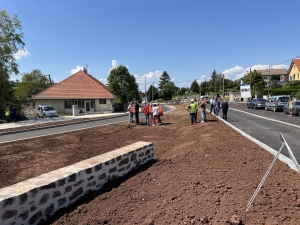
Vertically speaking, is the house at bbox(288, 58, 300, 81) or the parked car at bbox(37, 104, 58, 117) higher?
the house at bbox(288, 58, 300, 81)

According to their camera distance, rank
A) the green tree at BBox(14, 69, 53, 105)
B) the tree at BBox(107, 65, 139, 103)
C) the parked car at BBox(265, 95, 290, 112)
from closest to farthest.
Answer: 1. the parked car at BBox(265, 95, 290, 112)
2. the green tree at BBox(14, 69, 53, 105)
3. the tree at BBox(107, 65, 139, 103)

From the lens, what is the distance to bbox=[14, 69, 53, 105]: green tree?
44.4m

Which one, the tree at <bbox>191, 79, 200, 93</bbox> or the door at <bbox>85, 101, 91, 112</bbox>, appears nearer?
the door at <bbox>85, 101, 91, 112</bbox>

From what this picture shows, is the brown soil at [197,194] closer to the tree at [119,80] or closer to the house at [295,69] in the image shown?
the tree at [119,80]

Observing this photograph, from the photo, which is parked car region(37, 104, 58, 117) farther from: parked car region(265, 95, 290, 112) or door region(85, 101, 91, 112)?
parked car region(265, 95, 290, 112)

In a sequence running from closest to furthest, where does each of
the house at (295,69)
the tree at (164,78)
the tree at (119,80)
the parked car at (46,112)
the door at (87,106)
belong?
the parked car at (46,112), the door at (87,106), the tree at (119,80), the house at (295,69), the tree at (164,78)

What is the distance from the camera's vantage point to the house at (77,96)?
3497cm

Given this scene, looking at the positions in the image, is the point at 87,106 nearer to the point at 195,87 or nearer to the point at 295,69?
the point at 295,69

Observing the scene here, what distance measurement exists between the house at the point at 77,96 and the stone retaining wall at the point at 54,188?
32997 millimetres

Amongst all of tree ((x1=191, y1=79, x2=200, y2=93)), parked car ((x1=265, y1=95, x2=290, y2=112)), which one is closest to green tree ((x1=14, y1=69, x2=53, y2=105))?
parked car ((x1=265, y1=95, x2=290, y2=112))

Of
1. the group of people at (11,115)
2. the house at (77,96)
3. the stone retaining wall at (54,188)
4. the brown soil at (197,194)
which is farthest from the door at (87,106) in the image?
the stone retaining wall at (54,188)

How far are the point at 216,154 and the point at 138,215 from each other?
139 inches

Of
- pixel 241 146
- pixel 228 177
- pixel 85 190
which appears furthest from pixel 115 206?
pixel 241 146

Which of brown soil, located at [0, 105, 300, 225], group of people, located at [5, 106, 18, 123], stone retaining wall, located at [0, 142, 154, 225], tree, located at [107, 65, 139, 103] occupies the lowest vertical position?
brown soil, located at [0, 105, 300, 225]
